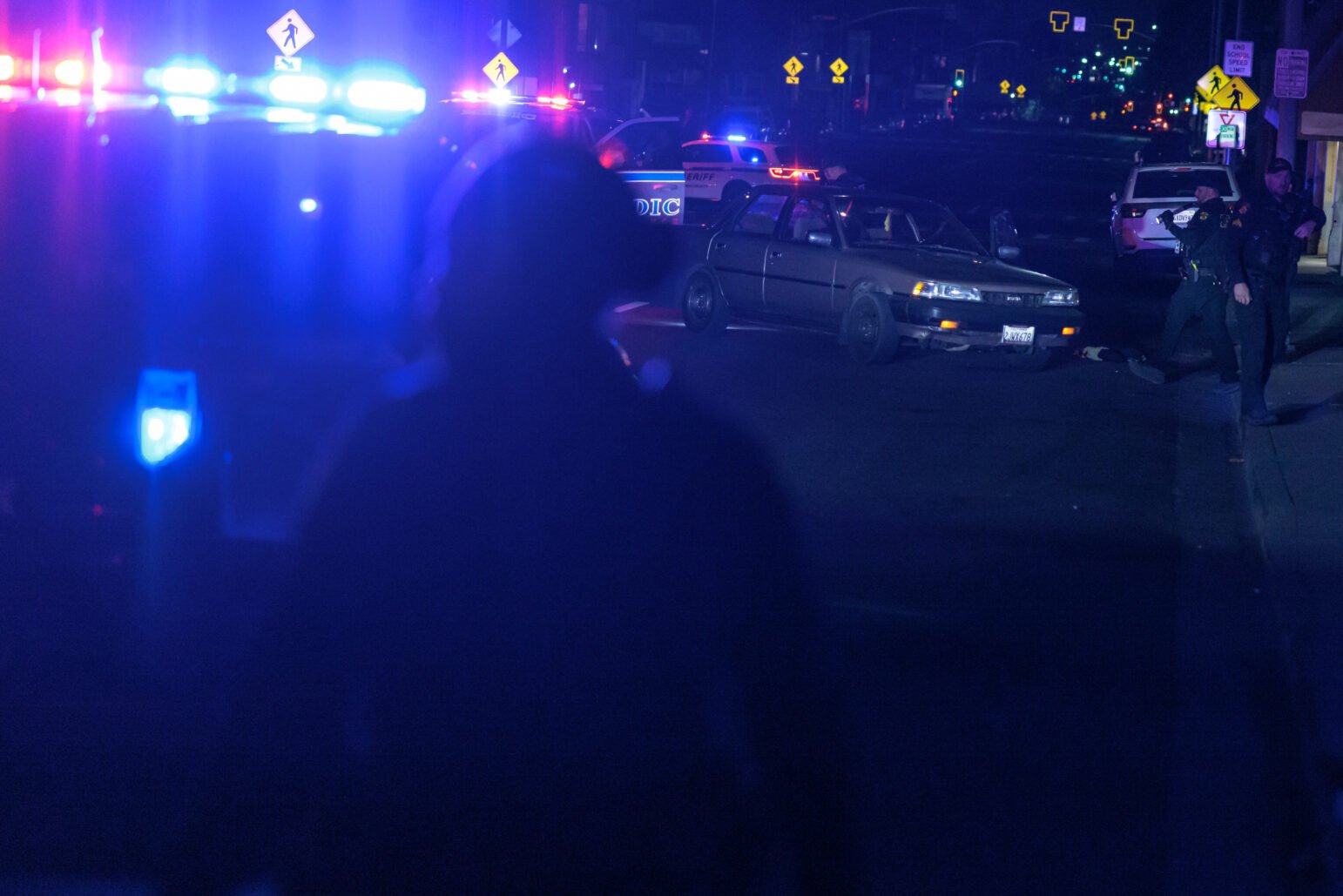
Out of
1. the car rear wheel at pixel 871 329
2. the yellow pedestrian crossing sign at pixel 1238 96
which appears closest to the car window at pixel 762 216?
the car rear wheel at pixel 871 329

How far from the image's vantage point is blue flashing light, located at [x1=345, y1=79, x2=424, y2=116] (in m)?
8.08

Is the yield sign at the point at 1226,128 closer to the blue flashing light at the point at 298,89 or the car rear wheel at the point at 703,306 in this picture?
the car rear wheel at the point at 703,306

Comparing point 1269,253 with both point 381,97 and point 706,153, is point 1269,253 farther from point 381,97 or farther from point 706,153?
point 706,153

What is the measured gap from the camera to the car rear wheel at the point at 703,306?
1688 centimetres

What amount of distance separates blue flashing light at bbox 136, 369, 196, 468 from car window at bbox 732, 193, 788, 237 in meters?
11.2

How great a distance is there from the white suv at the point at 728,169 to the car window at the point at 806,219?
11.0 m

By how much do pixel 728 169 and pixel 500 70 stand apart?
13.9ft

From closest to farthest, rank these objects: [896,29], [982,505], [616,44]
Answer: [982,505] < [616,44] < [896,29]

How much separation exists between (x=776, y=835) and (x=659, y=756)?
0.73 metres

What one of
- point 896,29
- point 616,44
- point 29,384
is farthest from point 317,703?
point 896,29

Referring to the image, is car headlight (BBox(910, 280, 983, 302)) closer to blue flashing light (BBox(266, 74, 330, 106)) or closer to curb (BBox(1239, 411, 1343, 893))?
curb (BBox(1239, 411, 1343, 893))

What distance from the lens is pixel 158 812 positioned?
4.93 m

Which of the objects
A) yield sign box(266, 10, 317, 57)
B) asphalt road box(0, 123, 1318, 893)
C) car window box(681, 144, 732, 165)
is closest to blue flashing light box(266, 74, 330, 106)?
asphalt road box(0, 123, 1318, 893)

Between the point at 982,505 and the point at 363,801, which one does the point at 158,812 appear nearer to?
the point at 363,801
